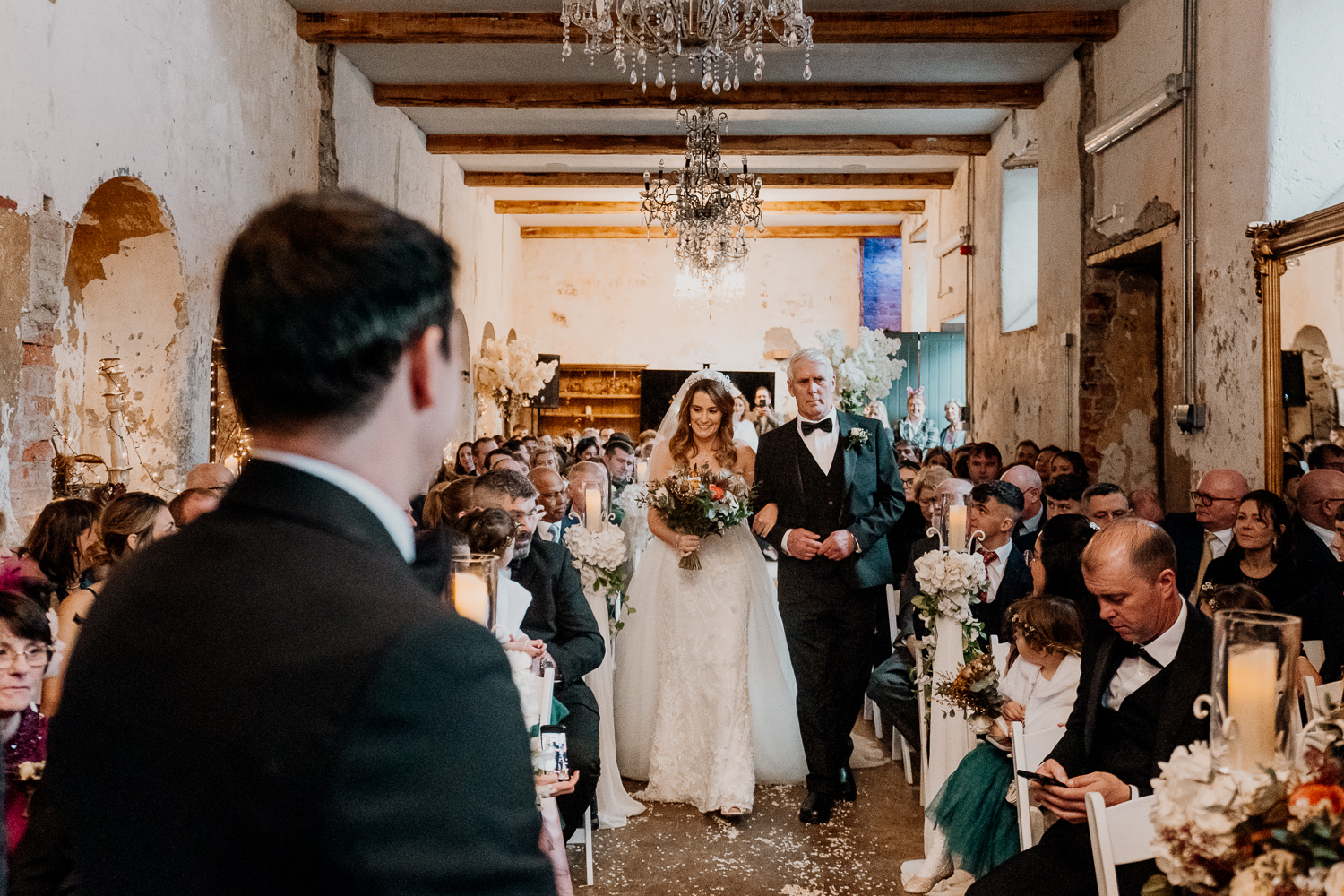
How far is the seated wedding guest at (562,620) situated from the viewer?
163 inches

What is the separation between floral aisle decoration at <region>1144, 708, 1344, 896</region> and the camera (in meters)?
1.67

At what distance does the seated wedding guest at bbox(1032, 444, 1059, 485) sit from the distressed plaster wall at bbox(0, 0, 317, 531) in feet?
17.9

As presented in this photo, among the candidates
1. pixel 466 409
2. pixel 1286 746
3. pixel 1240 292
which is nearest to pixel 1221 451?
pixel 1240 292

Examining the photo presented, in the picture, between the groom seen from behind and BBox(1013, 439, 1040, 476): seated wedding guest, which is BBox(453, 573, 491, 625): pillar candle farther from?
BBox(1013, 439, 1040, 476): seated wedding guest

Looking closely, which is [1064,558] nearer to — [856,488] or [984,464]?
[856,488]

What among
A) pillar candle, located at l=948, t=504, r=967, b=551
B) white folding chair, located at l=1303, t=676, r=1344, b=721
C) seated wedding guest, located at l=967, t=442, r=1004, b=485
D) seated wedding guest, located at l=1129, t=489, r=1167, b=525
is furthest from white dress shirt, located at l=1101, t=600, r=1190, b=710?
seated wedding guest, located at l=967, t=442, r=1004, b=485

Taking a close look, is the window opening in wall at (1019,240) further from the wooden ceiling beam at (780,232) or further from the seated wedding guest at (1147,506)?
the wooden ceiling beam at (780,232)

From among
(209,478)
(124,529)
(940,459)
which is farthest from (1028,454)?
(124,529)

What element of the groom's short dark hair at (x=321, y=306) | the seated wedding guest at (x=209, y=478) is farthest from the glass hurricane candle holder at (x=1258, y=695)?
the seated wedding guest at (x=209, y=478)

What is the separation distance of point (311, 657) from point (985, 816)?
336 cm

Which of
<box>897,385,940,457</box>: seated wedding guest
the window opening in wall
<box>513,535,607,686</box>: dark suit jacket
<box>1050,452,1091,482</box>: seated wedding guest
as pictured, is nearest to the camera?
<box>513,535,607,686</box>: dark suit jacket

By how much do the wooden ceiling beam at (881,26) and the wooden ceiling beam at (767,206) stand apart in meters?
8.34

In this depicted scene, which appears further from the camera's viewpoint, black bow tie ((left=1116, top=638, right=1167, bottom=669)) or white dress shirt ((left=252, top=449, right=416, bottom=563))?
black bow tie ((left=1116, top=638, right=1167, bottom=669))

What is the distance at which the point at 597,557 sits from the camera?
4.98 m
